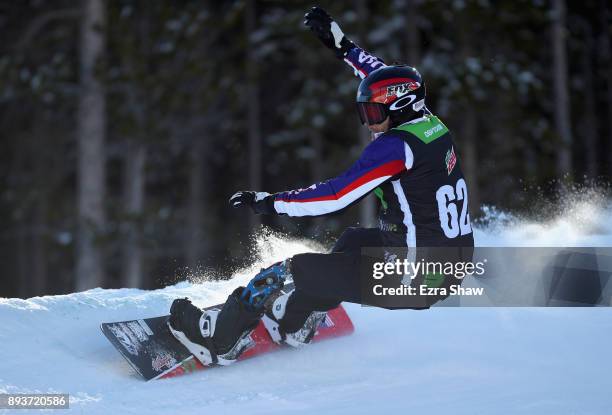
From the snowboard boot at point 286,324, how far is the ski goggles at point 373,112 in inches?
44.0

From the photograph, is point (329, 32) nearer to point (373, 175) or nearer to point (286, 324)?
point (373, 175)

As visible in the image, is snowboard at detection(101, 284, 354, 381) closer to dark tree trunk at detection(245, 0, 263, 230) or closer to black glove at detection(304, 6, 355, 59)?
black glove at detection(304, 6, 355, 59)

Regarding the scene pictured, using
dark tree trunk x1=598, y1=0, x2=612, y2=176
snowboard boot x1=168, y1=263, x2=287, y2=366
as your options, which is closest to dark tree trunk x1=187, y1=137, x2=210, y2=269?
dark tree trunk x1=598, y1=0, x2=612, y2=176

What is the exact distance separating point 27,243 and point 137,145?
999 centimetres

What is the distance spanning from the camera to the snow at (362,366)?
12.7 feet

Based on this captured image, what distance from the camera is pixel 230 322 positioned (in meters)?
4.54

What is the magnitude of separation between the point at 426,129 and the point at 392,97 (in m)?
0.27

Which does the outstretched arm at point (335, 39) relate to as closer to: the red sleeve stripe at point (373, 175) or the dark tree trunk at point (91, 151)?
the red sleeve stripe at point (373, 175)

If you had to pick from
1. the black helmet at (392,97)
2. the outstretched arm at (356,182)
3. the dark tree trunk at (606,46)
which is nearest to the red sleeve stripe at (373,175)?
the outstretched arm at (356,182)

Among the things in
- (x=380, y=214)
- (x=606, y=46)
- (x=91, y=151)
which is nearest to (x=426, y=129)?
(x=380, y=214)

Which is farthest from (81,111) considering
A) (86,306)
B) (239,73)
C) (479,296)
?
(479,296)

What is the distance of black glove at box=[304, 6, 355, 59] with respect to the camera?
236 inches

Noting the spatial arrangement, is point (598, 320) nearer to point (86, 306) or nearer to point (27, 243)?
point (86, 306)

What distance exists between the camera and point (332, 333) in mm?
5055
